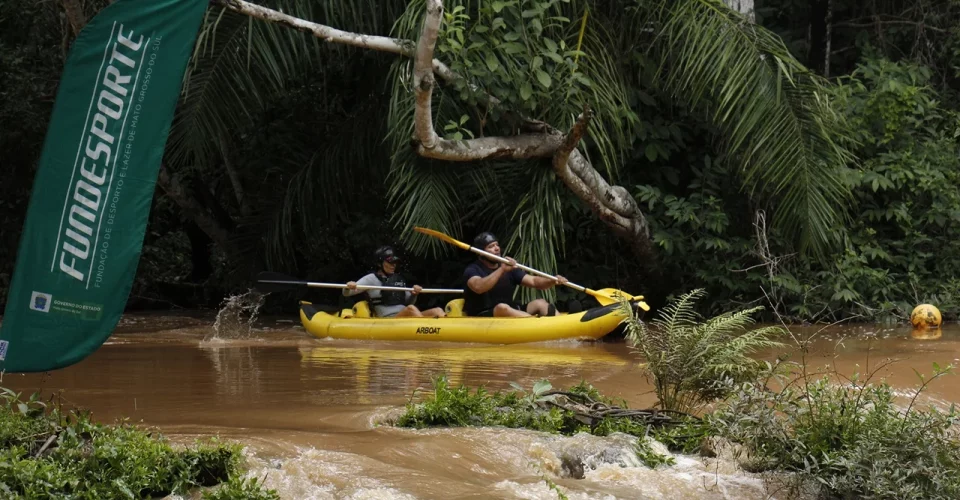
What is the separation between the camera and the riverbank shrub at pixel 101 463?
4.50m

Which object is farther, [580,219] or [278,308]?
[278,308]

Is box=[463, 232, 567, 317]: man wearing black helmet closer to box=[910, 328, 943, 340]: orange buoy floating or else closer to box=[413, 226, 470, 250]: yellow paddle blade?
box=[413, 226, 470, 250]: yellow paddle blade

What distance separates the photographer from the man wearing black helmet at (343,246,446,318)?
12.1 m

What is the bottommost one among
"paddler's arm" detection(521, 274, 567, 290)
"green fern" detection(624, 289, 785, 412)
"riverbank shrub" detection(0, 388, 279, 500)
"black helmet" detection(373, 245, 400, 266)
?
"riverbank shrub" detection(0, 388, 279, 500)

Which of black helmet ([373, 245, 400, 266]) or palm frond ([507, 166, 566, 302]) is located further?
black helmet ([373, 245, 400, 266])

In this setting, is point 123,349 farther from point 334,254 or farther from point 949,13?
point 949,13

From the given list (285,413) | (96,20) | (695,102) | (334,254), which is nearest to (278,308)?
(334,254)

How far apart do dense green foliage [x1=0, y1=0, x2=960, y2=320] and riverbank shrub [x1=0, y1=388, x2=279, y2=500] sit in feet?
19.6

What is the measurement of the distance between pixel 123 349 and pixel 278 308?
16.2 ft

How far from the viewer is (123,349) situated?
1064cm

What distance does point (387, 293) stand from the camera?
40.8 feet

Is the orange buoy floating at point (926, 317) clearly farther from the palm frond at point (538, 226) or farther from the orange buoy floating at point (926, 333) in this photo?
the palm frond at point (538, 226)

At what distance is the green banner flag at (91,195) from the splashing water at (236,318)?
6.50 metres

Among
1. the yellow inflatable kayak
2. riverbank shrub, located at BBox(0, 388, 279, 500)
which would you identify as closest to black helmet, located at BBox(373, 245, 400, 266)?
the yellow inflatable kayak
